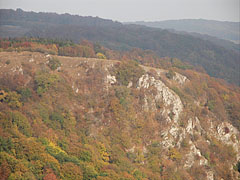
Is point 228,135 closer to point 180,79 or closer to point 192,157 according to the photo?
point 192,157

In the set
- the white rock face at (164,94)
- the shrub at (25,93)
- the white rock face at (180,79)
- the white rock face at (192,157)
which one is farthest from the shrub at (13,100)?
the white rock face at (180,79)

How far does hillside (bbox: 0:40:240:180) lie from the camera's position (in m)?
37.8

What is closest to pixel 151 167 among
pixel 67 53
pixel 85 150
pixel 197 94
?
pixel 85 150

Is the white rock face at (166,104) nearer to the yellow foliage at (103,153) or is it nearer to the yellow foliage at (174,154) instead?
the yellow foliage at (174,154)

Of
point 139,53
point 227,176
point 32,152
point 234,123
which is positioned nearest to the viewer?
point 32,152

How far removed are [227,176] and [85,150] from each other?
34623 mm

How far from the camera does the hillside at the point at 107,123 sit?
124 feet

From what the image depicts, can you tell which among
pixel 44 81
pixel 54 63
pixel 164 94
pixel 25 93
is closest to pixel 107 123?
pixel 44 81

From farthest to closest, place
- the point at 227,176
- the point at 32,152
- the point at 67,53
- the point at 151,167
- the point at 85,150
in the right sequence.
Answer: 1. the point at 67,53
2. the point at 227,176
3. the point at 151,167
4. the point at 85,150
5. the point at 32,152

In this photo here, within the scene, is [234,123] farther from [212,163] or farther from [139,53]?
[139,53]

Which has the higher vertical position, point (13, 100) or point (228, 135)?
point (13, 100)

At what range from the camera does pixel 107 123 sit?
172 ft

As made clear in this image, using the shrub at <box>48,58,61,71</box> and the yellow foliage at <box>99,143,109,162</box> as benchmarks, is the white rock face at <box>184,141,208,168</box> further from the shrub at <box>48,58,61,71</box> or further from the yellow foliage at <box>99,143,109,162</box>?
the shrub at <box>48,58,61,71</box>

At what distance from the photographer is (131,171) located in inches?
1705
